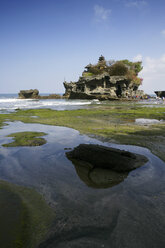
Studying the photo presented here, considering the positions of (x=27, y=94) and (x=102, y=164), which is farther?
(x=27, y=94)

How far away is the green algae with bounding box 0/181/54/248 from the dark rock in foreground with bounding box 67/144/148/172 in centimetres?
157

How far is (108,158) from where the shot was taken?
377 cm

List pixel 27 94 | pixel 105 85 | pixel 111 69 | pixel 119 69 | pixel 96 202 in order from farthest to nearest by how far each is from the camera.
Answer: pixel 27 94
pixel 111 69
pixel 119 69
pixel 105 85
pixel 96 202

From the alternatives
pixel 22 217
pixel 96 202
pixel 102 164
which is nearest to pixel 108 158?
pixel 102 164

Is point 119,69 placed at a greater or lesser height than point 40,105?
greater

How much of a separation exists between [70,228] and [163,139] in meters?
5.14

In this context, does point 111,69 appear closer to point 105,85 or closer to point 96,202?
point 105,85

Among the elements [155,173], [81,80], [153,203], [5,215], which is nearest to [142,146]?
[155,173]

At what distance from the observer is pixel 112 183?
304cm

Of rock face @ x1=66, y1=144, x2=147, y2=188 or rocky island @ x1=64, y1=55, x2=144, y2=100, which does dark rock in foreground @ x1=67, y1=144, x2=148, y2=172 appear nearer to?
rock face @ x1=66, y1=144, x2=147, y2=188

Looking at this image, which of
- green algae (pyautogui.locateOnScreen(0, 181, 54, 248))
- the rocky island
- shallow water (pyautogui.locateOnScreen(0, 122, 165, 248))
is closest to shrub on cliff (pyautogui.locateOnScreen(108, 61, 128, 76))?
the rocky island

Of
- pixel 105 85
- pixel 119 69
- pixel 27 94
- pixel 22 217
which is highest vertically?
pixel 119 69

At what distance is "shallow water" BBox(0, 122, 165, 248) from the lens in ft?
6.04

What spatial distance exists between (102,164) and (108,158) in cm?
20
